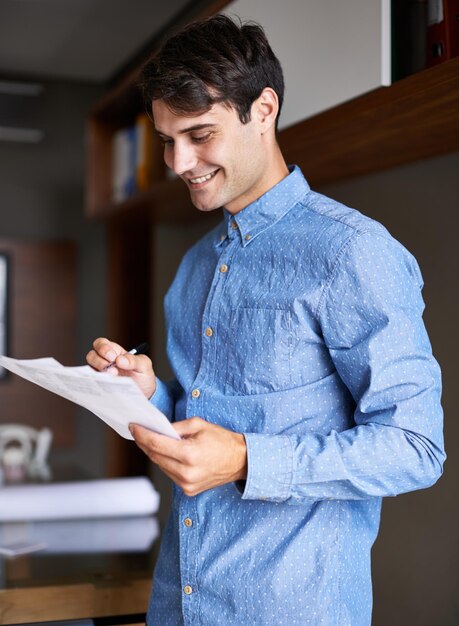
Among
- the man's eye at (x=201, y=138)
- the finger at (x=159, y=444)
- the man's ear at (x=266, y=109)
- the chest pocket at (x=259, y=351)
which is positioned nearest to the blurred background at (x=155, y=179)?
the man's ear at (x=266, y=109)

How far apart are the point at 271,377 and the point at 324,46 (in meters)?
0.90

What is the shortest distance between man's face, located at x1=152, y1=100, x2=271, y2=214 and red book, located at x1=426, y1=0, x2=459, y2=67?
0.43m

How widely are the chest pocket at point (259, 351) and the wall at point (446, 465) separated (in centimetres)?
76

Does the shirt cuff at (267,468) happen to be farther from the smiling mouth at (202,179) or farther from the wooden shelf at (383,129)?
the wooden shelf at (383,129)

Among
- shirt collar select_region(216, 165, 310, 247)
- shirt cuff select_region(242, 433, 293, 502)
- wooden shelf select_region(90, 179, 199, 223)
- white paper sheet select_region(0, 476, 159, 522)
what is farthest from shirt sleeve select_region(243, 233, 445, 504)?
wooden shelf select_region(90, 179, 199, 223)

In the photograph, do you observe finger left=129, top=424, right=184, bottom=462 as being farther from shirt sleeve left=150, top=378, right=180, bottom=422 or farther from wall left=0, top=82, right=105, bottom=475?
wall left=0, top=82, right=105, bottom=475

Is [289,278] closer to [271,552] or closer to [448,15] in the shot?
[271,552]

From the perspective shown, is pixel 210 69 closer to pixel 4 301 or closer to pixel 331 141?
pixel 331 141

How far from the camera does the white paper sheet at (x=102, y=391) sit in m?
1.06

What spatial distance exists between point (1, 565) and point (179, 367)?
2.48ft

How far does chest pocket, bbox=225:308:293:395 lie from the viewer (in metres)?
1.28

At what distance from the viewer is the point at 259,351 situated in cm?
130

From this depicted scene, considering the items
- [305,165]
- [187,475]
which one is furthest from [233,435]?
[305,165]

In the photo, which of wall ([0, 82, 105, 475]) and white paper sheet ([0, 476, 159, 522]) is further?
wall ([0, 82, 105, 475])
